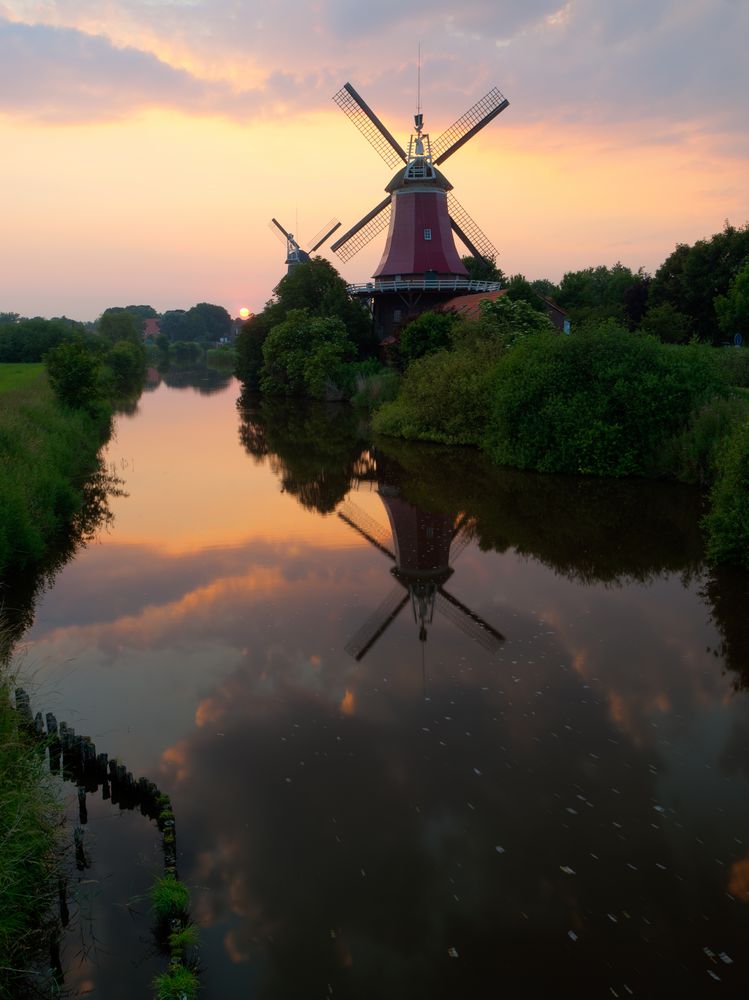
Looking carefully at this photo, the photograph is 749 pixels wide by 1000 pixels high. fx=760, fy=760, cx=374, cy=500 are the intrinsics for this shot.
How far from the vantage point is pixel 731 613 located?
12.3m

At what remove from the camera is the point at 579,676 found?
10109 mm

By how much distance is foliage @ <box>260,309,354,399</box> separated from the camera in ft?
149

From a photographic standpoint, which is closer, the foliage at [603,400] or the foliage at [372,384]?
the foliage at [603,400]

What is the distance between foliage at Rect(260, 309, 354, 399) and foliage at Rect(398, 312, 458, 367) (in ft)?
23.3

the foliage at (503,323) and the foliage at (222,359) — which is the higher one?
the foliage at (503,323)

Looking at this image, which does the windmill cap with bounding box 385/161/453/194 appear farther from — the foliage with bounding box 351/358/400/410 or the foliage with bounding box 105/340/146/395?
the foliage with bounding box 105/340/146/395

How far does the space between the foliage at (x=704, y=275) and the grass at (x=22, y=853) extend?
4493 cm

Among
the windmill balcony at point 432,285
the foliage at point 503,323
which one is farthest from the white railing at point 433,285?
the foliage at point 503,323

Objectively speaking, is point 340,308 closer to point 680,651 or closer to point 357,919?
point 680,651

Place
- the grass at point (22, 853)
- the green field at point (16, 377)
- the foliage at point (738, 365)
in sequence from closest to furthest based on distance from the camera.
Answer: the grass at point (22, 853), the foliage at point (738, 365), the green field at point (16, 377)

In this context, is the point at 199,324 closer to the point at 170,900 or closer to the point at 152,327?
the point at 152,327

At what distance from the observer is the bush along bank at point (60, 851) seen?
5.53m

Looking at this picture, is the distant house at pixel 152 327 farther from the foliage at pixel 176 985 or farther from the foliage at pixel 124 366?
the foliage at pixel 176 985

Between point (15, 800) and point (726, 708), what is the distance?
25.8 feet
